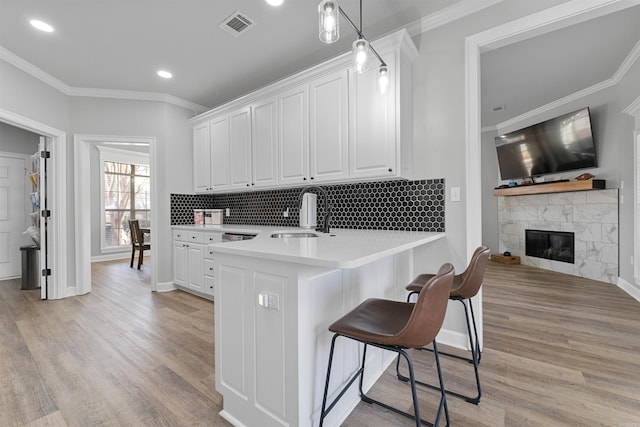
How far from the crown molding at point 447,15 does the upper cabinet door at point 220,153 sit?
244cm

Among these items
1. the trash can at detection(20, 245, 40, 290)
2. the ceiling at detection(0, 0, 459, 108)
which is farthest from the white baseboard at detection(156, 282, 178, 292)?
the ceiling at detection(0, 0, 459, 108)

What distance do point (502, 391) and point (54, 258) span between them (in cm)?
495

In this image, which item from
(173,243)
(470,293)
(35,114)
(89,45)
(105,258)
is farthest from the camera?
(105,258)

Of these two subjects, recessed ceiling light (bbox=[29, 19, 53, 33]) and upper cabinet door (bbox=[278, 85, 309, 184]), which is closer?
recessed ceiling light (bbox=[29, 19, 53, 33])

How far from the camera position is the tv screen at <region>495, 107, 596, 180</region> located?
4.33 m

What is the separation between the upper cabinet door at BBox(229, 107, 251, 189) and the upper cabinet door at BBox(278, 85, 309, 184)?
54 centimetres

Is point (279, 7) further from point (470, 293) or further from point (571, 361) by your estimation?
point (571, 361)

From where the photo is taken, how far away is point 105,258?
21.4ft

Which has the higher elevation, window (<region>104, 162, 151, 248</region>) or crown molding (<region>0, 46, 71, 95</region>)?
crown molding (<region>0, 46, 71, 95</region>)

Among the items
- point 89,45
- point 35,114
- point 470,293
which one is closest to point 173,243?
point 35,114

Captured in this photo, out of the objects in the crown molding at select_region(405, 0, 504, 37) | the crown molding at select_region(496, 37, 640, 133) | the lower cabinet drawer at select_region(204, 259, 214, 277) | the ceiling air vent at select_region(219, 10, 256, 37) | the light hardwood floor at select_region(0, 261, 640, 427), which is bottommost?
the light hardwood floor at select_region(0, 261, 640, 427)

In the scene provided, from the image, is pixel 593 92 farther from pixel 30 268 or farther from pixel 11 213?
pixel 11 213

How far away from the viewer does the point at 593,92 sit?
426cm

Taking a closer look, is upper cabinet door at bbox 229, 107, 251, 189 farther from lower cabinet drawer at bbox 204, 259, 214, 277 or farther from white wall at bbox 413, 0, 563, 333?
white wall at bbox 413, 0, 563, 333
